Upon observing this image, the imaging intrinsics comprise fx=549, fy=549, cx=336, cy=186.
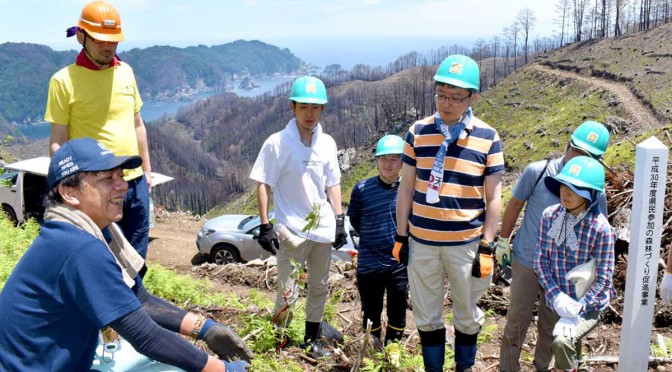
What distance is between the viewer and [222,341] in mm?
3115

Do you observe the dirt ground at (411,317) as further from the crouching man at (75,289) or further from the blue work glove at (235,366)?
the crouching man at (75,289)

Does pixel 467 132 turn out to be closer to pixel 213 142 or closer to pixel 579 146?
pixel 579 146

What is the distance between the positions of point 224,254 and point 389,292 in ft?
26.6

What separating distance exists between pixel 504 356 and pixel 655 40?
276 feet

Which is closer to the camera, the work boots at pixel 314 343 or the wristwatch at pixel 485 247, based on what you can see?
the wristwatch at pixel 485 247

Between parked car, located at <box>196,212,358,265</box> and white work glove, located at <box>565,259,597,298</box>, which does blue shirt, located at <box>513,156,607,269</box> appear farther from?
parked car, located at <box>196,212,358,265</box>

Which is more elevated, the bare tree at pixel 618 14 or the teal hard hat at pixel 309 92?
the bare tree at pixel 618 14

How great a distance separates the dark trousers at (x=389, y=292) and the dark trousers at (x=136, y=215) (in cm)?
190

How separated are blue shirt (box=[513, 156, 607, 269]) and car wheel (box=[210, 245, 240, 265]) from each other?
29.3 ft

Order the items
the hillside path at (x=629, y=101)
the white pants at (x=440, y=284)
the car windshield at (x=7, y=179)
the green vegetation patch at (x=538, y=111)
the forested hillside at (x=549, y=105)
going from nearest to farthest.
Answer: the white pants at (x=440, y=284)
the car windshield at (x=7, y=179)
the hillside path at (x=629, y=101)
the forested hillside at (x=549, y=105)
the green vegetation patch at (x=538, y=111)

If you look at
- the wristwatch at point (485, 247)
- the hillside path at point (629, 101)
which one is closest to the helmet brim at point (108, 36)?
the wristwatch at point (485, 247)

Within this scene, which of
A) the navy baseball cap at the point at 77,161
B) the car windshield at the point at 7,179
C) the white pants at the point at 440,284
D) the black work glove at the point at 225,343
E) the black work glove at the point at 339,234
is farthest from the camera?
the car windshield at the point at 7,179

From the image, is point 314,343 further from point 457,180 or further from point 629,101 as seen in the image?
point 629,101

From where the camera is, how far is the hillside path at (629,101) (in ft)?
156
